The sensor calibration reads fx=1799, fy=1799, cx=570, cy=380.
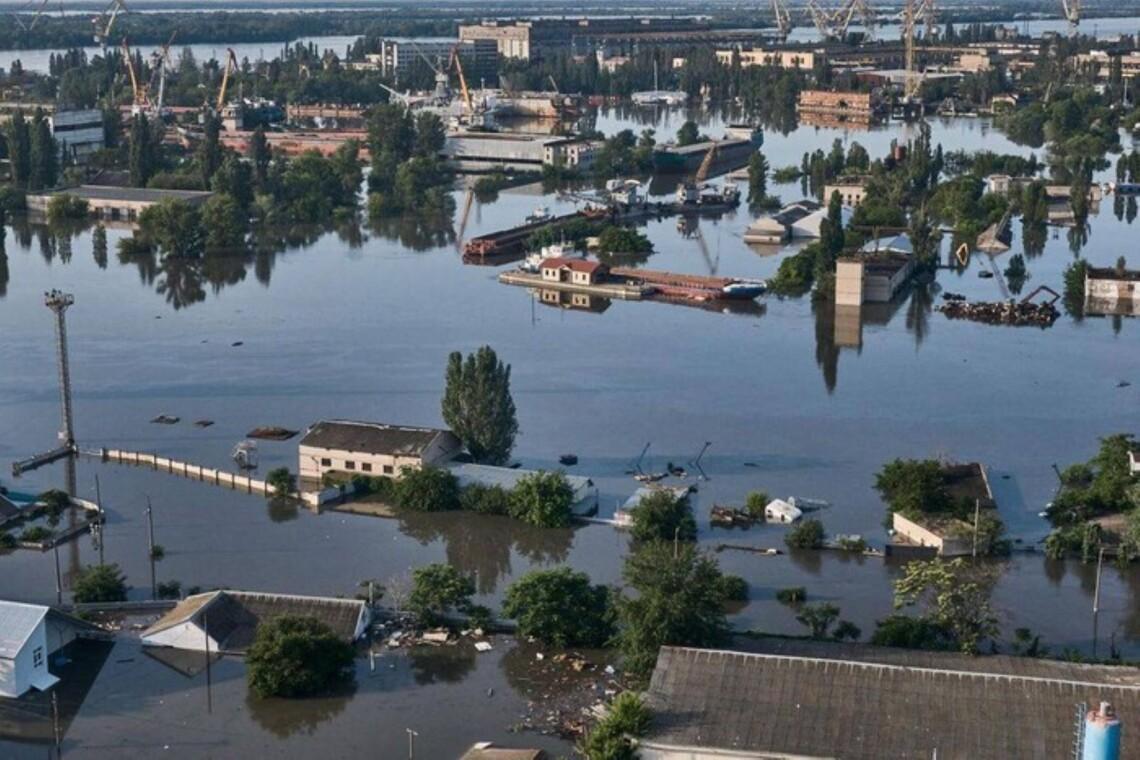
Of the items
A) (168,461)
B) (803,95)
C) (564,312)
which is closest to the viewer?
(168,461)

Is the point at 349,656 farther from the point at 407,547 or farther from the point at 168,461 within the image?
the point at 168,461

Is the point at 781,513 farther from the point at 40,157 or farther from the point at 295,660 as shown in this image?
the point at 40,157

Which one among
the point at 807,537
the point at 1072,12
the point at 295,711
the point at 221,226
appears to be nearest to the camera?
the point at 295,711

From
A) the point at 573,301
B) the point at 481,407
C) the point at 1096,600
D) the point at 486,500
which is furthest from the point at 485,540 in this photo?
the point at 573,301

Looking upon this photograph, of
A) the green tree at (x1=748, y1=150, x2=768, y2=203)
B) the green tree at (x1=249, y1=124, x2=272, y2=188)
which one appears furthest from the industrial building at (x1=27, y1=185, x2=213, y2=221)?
the green tree at (x1=748, y1=150, x2=768, y2=203)

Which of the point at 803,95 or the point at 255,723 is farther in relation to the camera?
the point at 803,95

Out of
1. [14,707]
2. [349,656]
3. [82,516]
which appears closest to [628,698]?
[349,656]

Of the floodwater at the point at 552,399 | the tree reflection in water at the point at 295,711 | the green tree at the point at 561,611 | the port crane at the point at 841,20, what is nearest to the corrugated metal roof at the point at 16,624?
the floodwater at the point at 552,399
